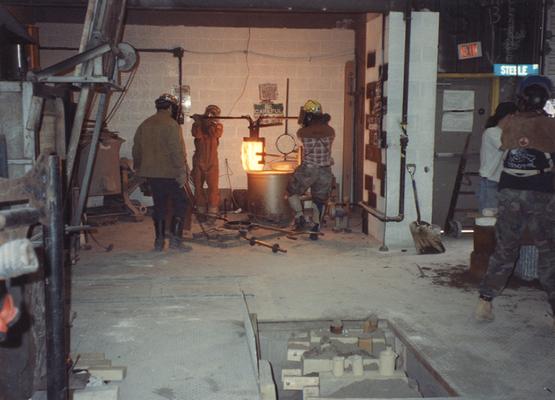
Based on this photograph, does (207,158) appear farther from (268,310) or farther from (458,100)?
(268,310)

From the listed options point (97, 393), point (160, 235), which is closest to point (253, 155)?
point (160, 235)

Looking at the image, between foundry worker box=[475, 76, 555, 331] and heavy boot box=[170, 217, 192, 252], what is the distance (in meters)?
4.33

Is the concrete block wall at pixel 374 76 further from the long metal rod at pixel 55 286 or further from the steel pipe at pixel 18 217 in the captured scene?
the steel pipe at pixel 18 217

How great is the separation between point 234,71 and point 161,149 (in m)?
4.32

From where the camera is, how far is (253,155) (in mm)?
10055

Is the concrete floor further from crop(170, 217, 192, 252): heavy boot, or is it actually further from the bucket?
the bucket

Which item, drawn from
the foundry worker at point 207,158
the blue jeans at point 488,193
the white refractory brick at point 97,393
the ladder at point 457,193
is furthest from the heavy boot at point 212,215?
the white refractory brick at point 97,393

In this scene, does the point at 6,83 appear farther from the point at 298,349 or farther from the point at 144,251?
the point at 144,251

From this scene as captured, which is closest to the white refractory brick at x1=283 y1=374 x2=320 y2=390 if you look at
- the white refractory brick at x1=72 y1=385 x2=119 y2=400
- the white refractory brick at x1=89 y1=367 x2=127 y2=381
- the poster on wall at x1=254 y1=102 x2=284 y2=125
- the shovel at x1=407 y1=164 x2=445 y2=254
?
the white refractory brick at x1=89 y1=367 x2=127 y2=381

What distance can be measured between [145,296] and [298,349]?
176 cm

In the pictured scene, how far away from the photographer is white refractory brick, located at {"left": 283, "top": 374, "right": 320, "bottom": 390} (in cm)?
473

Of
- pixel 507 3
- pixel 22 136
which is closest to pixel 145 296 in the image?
pixel 22 136

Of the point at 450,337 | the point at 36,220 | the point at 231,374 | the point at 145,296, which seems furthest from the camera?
the point at 145,296

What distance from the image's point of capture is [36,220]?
2.46 metres
